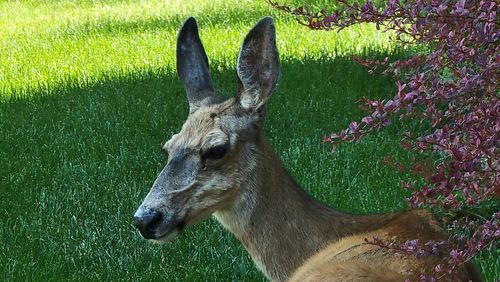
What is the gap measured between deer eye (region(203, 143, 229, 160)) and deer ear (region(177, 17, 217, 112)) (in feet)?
1.66

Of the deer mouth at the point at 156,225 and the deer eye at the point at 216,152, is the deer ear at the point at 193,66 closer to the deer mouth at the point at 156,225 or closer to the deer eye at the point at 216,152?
the deer eye at the point at 216,152

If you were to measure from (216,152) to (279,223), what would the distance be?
0.40m

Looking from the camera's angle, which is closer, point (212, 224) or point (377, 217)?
Answer: point (377, 217)

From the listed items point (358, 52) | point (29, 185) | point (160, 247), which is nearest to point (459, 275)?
point (160, 247)

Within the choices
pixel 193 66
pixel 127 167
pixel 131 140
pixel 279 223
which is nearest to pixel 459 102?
pixel 279 223

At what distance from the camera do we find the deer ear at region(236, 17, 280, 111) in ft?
15.9

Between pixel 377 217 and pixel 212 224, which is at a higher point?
pixel 377 217

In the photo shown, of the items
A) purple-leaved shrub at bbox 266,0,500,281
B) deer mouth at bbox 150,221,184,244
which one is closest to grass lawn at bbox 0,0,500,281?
deer mouth at bbox 150,221,184,244

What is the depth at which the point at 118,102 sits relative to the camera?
8891mm

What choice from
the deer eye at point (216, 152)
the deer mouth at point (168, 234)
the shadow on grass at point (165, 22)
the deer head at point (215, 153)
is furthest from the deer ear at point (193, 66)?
the shadow on grass at point (165, 22)

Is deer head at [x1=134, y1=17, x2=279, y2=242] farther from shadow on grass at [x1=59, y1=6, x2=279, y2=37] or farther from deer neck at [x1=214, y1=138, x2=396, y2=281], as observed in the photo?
shadow on grass at [x1=59, y1=6, x2=279, y2=37]

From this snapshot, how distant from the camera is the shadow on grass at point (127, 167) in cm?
600

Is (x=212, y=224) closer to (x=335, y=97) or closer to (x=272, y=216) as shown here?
(x=272, y=216)

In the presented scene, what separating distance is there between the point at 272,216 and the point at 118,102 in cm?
443
